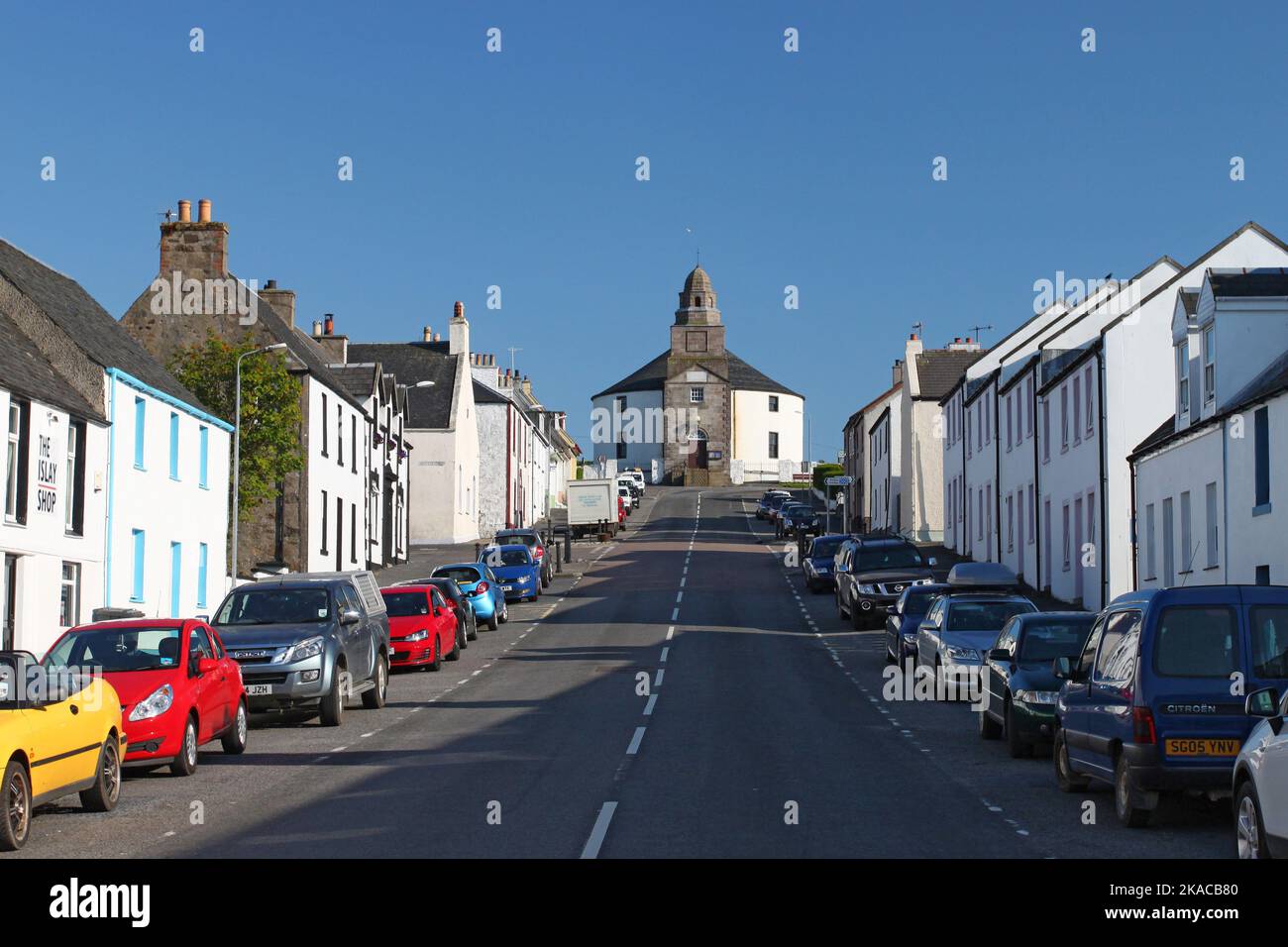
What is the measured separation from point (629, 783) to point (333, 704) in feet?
23.9

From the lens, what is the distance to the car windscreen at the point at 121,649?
651 inches

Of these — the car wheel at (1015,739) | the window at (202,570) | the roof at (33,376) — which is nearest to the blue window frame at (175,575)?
the window at (202,570)

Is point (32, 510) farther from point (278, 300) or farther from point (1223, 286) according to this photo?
point (278, 300)

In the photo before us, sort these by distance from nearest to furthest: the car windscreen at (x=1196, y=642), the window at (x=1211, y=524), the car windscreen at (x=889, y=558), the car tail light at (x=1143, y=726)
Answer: the car tail light at (x=1143, y=726), the car windscreen at (x=1196, y=642), the window at (x=1211, y=524), the car windscreen at (x=889, y=558)

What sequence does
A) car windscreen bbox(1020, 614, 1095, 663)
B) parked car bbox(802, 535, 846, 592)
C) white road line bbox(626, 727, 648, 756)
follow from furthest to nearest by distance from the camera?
parked car bbox(802, 535, 846, 592) < car windscreen bbox(1020, 614, 1095, 663) < white road line bbox(626, 727, 648, 756)

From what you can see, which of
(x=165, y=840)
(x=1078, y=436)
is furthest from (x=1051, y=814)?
(x=1078, y=436)

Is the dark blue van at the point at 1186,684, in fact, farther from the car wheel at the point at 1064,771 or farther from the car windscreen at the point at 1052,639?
the car windscreen at the point at 1052,639

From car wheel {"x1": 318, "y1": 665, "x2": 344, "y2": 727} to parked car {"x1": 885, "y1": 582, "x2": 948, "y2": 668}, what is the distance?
10.5 meters

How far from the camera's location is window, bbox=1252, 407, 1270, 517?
78.0 feet

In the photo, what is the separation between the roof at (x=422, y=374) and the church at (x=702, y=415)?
6353 cm

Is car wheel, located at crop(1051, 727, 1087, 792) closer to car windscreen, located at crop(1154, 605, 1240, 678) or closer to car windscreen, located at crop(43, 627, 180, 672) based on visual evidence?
car windscreen, located at crop(1154, 605, 1240, 678)

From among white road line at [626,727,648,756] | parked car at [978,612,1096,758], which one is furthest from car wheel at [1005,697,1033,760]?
white road line at [626,727,648,756]

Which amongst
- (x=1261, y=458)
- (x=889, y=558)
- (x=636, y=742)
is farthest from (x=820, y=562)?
(x=636, y=742)

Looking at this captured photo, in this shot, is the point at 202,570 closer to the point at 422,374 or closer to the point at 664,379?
the point at 422,374
